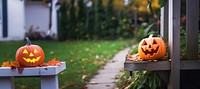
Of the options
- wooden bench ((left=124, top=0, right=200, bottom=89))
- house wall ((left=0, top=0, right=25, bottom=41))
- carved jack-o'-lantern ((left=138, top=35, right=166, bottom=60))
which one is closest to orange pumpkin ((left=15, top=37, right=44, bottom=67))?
wooden bench ((left=124, top=0, right=200, bottom=89))

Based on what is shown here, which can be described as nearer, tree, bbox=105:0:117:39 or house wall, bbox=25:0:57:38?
tree, bbox=105:0:117:39

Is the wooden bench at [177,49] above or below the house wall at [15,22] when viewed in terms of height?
below

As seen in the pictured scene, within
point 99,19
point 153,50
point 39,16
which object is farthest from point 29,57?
point 39,16

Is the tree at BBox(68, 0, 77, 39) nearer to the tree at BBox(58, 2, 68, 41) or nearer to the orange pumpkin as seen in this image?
the tree at BBox(58, 2, 68, 41)

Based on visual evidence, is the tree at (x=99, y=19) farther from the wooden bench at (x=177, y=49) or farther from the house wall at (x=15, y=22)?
the wooden bench at (x=177, y=49)

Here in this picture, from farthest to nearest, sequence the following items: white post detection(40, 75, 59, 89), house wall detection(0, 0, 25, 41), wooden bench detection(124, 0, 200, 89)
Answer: house wall detection(0, 0, 25, 41) < white post detection(40, 75, 59, 89) < wooden bench detection(124, 0, 200, 89)

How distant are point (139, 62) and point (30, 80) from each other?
96.9 inches

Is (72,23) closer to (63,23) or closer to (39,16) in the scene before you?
(63,23)

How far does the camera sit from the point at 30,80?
618cm

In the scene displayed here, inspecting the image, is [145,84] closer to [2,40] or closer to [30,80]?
[30,80]

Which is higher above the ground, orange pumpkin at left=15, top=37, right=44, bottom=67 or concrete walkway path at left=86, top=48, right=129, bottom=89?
orange pumpkin at left=15, top=37, right=44, bottom=67

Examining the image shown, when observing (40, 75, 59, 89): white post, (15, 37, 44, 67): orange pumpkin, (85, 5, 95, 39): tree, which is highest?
(85, 5, 95, 39): tree

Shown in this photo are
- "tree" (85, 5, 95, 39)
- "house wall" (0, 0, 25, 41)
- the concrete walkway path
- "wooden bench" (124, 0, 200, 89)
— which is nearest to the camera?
"wooden bench" (124, 0, 200, 89)

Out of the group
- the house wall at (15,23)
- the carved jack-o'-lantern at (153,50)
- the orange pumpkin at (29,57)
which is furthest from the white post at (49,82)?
the house wall at (15,23)
